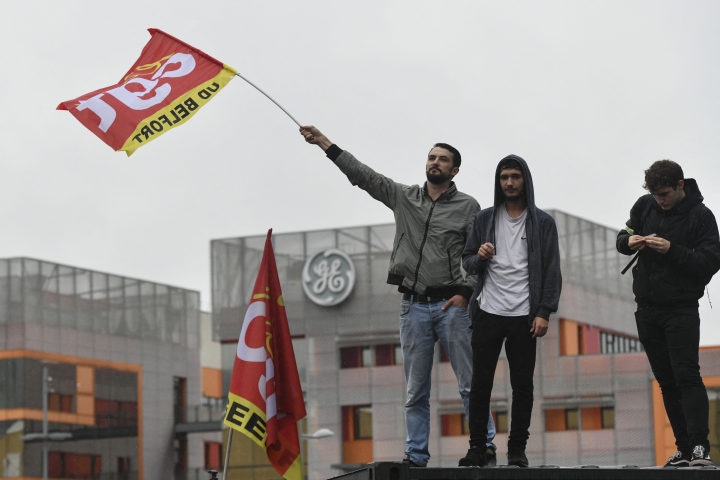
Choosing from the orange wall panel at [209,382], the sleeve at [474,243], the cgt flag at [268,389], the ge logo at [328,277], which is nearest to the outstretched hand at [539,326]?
the sleeve at [474,243]

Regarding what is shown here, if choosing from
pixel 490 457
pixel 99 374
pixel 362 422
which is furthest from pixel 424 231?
pixel 99 374

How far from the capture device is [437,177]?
8086mm

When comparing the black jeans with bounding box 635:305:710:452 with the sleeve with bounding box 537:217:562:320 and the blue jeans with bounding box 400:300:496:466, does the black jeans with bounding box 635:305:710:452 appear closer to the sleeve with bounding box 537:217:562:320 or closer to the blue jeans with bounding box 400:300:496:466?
the sleeve with bounding box 537:217:562:320

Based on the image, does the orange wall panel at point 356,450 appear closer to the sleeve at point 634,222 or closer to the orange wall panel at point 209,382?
the orange wall panel at point 209,382

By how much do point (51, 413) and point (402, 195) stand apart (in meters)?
57.3

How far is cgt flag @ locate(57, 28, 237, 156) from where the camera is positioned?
9664 millimetres

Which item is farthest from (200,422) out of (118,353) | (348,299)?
(348,299)

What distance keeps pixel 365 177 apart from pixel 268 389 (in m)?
1.78

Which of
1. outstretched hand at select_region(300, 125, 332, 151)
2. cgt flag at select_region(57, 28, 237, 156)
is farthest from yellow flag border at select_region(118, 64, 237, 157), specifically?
outstretched hand at select_region(300, 125, 332, 151)

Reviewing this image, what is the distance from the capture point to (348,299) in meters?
57.0

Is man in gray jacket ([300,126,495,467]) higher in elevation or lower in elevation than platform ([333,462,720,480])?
higher

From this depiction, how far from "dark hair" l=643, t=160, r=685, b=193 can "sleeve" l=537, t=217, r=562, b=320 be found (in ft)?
2.05

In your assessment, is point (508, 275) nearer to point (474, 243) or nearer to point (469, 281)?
point (474, 243)

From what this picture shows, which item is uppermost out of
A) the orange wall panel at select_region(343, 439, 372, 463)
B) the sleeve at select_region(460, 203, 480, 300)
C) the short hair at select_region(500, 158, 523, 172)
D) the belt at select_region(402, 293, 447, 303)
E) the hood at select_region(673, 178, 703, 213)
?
the short hair at select_region(500, 158, 523, 172)
